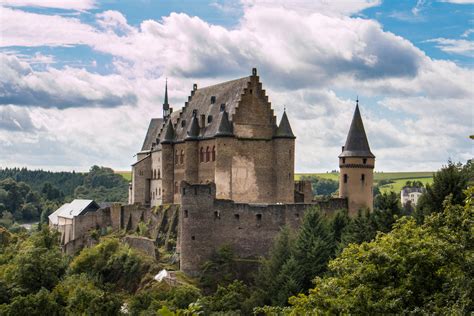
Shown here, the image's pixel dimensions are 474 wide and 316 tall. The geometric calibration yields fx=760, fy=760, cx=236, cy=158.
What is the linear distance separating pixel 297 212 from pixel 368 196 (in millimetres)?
7891

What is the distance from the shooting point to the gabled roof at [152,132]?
98.6 m

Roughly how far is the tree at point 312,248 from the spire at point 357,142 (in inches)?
451

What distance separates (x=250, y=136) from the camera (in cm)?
7594

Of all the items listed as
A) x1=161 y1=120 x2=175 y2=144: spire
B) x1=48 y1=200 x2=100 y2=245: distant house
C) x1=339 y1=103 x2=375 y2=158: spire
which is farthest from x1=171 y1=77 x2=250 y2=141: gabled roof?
x1=48 y1=200 x2=100 y2=245: distant house

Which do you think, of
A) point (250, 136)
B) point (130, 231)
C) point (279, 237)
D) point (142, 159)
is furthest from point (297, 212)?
point (142, 159)

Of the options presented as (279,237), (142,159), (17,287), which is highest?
(142,159)

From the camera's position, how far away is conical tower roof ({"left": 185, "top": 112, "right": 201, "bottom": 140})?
7894 cm

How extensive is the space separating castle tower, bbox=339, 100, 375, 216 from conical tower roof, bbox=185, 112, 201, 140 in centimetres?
1544

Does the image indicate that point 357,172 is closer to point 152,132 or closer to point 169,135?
point 169,135

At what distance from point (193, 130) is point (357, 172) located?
17.9 m

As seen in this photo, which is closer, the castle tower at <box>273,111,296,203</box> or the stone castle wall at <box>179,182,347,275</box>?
the stone castle wall at <box>179,182,347,275</box>

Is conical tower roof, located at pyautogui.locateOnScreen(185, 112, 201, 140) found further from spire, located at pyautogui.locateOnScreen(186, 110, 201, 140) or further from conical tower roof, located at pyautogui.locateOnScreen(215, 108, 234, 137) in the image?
conical tower roof, located at pyautogui.locateOnScreen(215, 108, 234, 137)

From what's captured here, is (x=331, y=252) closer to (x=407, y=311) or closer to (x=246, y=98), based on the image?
(x=246, y=98)

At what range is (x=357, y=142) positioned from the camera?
73.8 metres
